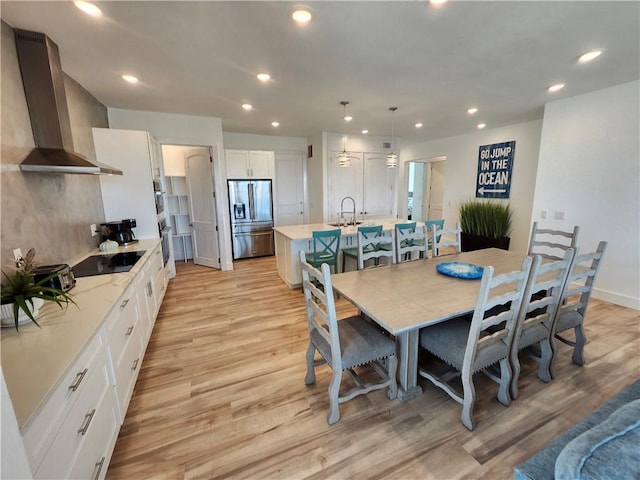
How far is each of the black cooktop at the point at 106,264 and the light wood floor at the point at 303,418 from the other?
33.8 inches

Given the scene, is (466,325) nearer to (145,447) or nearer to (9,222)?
(145,447)

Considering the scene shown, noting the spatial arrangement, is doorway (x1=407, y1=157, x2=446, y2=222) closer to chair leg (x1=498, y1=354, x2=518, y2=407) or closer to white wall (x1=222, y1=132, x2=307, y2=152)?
white wall (x1=222, y1=132, x2=307, y2=152)

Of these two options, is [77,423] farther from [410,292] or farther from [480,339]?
[480,339]

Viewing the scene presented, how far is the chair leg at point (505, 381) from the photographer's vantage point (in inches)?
69.9

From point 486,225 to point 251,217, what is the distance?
475cm

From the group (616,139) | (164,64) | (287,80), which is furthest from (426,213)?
(164,64)

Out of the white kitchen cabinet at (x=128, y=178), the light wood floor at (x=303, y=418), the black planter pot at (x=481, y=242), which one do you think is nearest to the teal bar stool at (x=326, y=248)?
the light wood floor at (x=303, y=418)

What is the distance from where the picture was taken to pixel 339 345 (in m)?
1.67

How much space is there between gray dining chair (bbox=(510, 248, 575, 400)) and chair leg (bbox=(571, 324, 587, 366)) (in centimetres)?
40

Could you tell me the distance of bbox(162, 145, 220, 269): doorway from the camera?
4742mm

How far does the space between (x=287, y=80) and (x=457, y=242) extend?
258 cm

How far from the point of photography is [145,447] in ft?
5.26

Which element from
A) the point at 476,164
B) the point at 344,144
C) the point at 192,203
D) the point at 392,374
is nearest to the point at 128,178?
the point at 192,203

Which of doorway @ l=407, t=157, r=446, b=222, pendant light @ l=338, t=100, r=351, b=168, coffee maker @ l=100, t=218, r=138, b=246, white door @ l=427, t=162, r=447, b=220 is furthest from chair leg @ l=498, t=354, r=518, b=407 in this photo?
white door @ l=427, t=162, r=447, b=220
